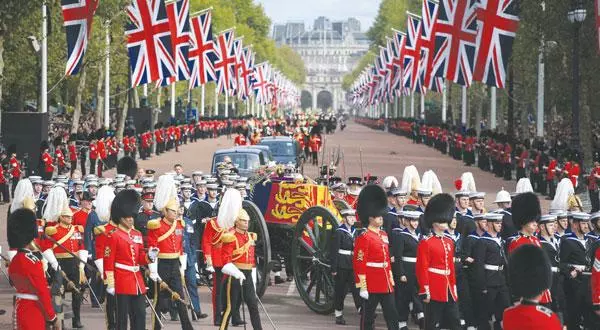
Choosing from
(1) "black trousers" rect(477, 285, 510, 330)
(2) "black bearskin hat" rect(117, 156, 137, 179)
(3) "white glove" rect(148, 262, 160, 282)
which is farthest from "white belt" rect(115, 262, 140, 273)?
(2) "black bearskin hat" rect(117, 156, 137, 179)

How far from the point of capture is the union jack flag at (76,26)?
32281 millimetres

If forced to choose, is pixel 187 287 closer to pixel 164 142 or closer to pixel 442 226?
pixel 442 226

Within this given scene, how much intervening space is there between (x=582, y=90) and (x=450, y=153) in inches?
804

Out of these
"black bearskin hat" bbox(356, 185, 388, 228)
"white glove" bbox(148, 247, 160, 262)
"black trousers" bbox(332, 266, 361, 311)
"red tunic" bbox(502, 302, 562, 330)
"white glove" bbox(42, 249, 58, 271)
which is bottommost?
"black trousers" bbox(332, 266, 361, 311)

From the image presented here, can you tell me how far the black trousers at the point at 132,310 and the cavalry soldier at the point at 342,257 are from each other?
320 centimetres

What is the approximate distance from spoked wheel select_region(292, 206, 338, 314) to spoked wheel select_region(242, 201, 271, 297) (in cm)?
43

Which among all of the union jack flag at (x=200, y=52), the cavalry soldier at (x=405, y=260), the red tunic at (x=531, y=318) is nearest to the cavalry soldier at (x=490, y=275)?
the cavalry soldier at (x=405, y=260)

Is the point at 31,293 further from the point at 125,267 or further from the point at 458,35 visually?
the point at 458,35

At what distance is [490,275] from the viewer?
14211mm

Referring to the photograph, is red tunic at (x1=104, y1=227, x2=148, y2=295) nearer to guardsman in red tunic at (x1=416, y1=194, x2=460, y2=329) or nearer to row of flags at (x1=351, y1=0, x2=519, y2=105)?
guardsman in red tunic at (x1=416, y1=194, x2=460, y2=329)

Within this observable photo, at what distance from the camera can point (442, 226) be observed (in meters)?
13.2

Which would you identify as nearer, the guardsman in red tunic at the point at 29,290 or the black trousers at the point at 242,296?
the guardsman in red tunic at the point at 29,290

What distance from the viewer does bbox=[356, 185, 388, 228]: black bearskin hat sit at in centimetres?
1391

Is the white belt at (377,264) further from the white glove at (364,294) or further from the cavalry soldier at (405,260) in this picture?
the cavalry soldier at (405,260)
